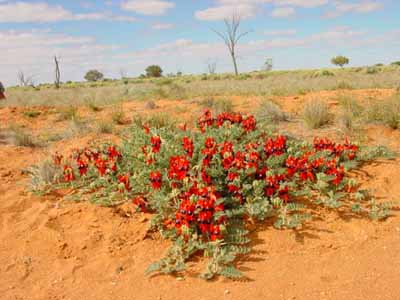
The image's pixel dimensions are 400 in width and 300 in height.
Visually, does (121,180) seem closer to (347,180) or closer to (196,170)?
(196,170)

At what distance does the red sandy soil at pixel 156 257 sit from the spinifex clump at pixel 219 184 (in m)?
0.13

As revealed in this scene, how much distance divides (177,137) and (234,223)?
1647 millimetres

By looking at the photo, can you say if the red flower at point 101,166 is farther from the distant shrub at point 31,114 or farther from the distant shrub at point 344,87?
the distant shrub at point 344,87

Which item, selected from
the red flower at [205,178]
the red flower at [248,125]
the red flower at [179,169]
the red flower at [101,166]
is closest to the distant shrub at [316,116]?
the red flower at [248,125]

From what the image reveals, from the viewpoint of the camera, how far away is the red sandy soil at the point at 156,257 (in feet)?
10.5

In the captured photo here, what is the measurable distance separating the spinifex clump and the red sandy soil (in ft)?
0.42

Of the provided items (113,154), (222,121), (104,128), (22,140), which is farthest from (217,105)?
(113,154)

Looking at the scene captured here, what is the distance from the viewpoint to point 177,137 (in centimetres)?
527

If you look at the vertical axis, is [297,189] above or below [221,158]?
below

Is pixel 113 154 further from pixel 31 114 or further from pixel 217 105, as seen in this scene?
pixel 31 114

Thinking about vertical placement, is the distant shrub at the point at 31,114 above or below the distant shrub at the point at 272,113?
above

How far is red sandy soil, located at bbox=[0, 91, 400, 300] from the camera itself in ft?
10.5

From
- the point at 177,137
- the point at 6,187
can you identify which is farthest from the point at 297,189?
the point at 6,187

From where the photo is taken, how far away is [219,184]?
437 centimetres
